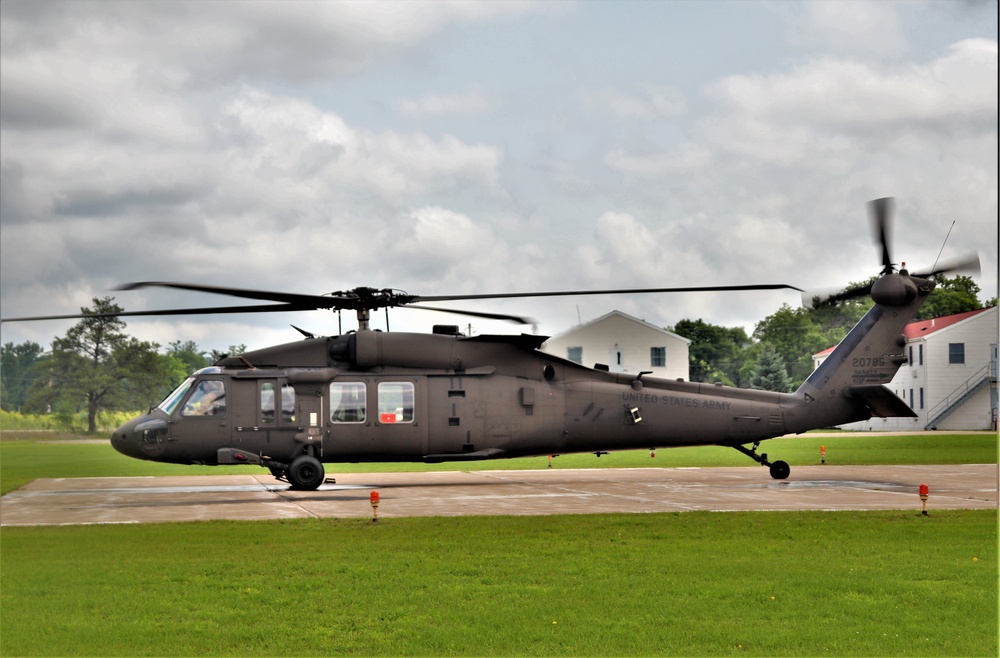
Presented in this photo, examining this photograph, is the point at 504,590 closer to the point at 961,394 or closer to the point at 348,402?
the point at 348,402

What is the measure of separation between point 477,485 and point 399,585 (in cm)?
1627

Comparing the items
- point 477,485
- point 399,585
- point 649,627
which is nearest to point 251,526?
point 399,585

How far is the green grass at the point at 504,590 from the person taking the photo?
9.77 meters

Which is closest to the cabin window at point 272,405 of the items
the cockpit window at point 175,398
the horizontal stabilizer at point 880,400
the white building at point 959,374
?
the cockpit window at point 175,398

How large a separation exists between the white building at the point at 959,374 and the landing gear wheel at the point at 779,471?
48.7 m

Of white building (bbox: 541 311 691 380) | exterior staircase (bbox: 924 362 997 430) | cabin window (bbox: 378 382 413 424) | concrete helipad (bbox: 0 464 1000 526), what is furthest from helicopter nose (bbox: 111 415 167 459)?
exterior staircase (bbox: 924 362 997 430)

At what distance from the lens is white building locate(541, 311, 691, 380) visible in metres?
82.2

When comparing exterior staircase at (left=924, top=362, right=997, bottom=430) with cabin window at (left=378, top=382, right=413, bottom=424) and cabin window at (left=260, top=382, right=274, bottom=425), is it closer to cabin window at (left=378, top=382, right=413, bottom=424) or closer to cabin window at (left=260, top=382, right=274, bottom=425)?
cabin window at (left=378, top=382, right=413, bottom=424)

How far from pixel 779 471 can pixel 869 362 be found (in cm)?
408

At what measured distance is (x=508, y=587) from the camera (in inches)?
474

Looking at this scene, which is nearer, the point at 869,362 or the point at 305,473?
the point at 305,473

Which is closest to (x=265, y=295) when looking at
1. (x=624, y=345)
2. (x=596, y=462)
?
(x=596, y=462)

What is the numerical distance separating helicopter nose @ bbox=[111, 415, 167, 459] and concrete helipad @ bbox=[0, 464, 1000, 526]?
1.18 meters

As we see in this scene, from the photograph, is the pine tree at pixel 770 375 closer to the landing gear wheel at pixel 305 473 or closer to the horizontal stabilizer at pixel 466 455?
the horizontal stabilizer at pixel 466 455
